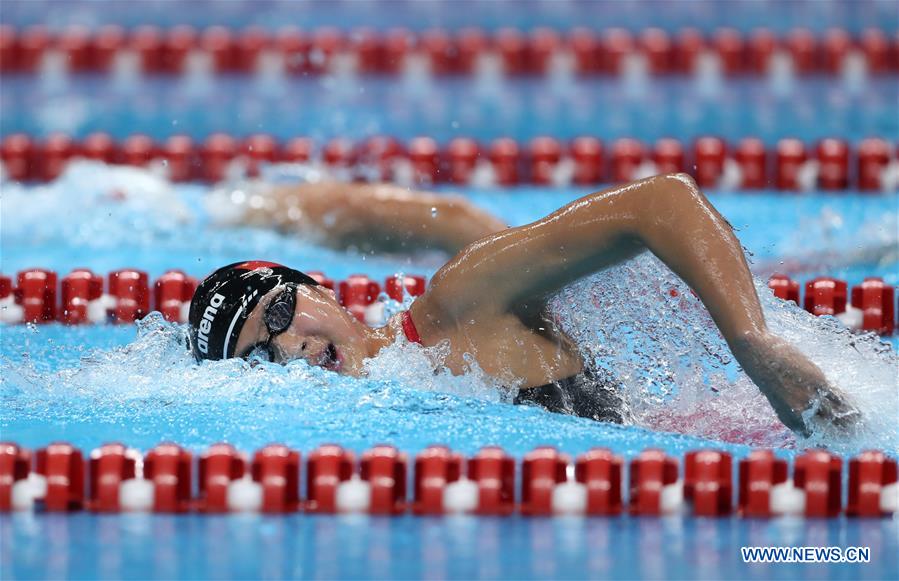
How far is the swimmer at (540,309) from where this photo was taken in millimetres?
2602

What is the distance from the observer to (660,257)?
8.81 ft

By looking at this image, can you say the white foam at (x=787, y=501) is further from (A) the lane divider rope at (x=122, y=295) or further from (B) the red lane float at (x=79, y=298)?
(B) the red lane float at (x=79, y=298)

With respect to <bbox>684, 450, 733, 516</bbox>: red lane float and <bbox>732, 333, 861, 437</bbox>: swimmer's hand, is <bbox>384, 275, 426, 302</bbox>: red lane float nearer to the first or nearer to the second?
<bbox>684, 450, 733, 516</bbox>: red lane float

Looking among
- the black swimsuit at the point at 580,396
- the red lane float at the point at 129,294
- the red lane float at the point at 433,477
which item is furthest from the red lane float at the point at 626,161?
the red lane float at the point at 433,477

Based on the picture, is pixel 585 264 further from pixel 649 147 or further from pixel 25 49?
pixel 25 49

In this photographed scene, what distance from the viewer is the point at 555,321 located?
3055mm

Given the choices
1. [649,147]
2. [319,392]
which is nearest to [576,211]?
[319,392]

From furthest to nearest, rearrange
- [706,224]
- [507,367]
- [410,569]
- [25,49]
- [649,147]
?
[25,49]
[649,147]
[507,367]
[706,224]
[410,569]

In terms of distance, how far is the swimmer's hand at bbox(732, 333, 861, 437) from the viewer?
257 centimetres

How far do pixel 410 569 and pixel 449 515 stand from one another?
314 mm

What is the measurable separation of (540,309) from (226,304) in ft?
2.22

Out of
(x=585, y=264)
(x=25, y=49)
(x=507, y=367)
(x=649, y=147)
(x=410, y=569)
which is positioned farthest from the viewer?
(x=25, y=49)

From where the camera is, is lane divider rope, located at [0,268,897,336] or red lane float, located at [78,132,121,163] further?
red lane float, located at [78,132,121,163]

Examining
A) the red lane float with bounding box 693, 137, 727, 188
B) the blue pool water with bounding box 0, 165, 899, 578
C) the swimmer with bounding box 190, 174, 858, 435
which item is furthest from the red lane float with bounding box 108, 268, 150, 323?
the red lane float with bounding box 693, 137, 727, 188
